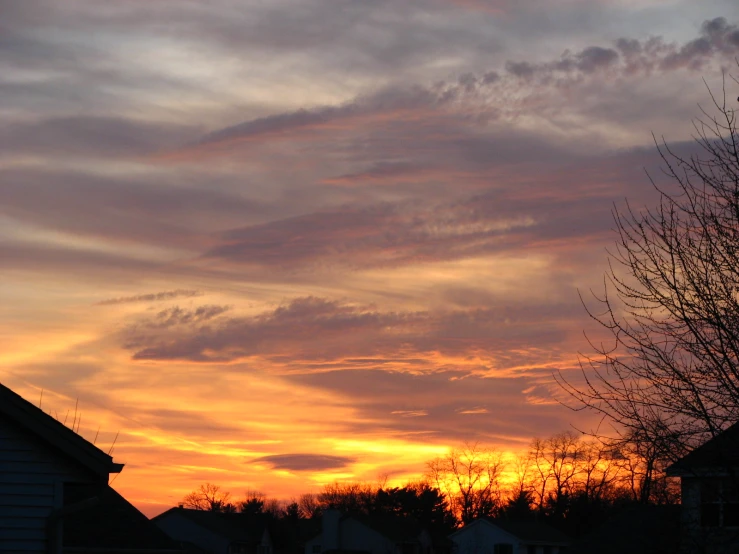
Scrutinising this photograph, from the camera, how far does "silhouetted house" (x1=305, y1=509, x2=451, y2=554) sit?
82562mm

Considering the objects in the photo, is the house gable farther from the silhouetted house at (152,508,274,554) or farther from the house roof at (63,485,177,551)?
the silhouetted house at (152,508,274,554)

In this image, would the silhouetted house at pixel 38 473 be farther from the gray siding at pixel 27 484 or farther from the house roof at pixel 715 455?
the house roof at pixel 715 455

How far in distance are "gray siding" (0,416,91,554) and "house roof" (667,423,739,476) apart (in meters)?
9.78

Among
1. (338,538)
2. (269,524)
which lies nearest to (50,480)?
(338,538)

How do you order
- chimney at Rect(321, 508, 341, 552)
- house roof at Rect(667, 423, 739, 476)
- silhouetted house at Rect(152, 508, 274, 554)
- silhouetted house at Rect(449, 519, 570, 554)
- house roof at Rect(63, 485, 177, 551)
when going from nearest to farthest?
house roof at Rect(667, 423, 739, 476) → house roof at Rect(63, 485, 177, 551) → silhouetted house at Rect(449, 519, 570, 554) → silhouetted house at Rect(152, 508, 274, 554) → chimney at Rect(321, 508, 341, 552)

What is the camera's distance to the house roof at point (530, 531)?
78312 millimetres

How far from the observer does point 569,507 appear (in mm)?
92688

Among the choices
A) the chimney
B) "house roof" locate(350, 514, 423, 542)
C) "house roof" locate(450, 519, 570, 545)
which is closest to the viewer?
A: "house roof" locate(450, 519, 570, 545)

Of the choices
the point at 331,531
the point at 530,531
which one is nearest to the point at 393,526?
the point at 331,531

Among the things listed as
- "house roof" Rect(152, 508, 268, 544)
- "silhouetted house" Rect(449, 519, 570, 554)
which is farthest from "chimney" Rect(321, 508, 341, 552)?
"silhouetted house" Rect(449, 519, 570, 554)

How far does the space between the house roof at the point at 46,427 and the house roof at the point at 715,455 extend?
9611 millimetres

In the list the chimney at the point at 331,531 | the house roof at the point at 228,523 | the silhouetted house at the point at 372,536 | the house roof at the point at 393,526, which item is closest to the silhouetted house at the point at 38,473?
the silhouetted house at the point at 372,536

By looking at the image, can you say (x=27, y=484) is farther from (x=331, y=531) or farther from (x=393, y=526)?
(x=393, y=526)

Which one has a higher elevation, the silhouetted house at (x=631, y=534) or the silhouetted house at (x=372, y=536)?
the silhouetted house at (x=631, y=534)
